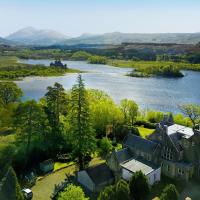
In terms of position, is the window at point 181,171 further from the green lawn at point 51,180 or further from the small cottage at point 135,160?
the green lawn at point 51,180

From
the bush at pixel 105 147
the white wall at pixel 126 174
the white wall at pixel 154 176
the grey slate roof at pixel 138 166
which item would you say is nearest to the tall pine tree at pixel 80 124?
the bush at pixel 105 147

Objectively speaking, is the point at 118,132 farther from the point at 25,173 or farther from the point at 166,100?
the point at 166,100

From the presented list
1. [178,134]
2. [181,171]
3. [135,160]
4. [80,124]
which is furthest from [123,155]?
[178,134]

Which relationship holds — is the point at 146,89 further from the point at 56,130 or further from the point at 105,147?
the point at 56,130

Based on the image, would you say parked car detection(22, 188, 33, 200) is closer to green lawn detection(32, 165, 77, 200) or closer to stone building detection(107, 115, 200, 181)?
green lawn detection(32, 165, 77, 200)

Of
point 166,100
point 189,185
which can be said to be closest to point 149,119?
point 166,100

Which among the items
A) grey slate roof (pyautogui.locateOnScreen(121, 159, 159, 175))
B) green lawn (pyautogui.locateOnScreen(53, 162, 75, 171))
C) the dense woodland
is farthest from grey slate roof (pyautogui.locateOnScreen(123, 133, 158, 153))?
green lawn (pyautogui.locateOnScreen(53, 162, 75, 171))
